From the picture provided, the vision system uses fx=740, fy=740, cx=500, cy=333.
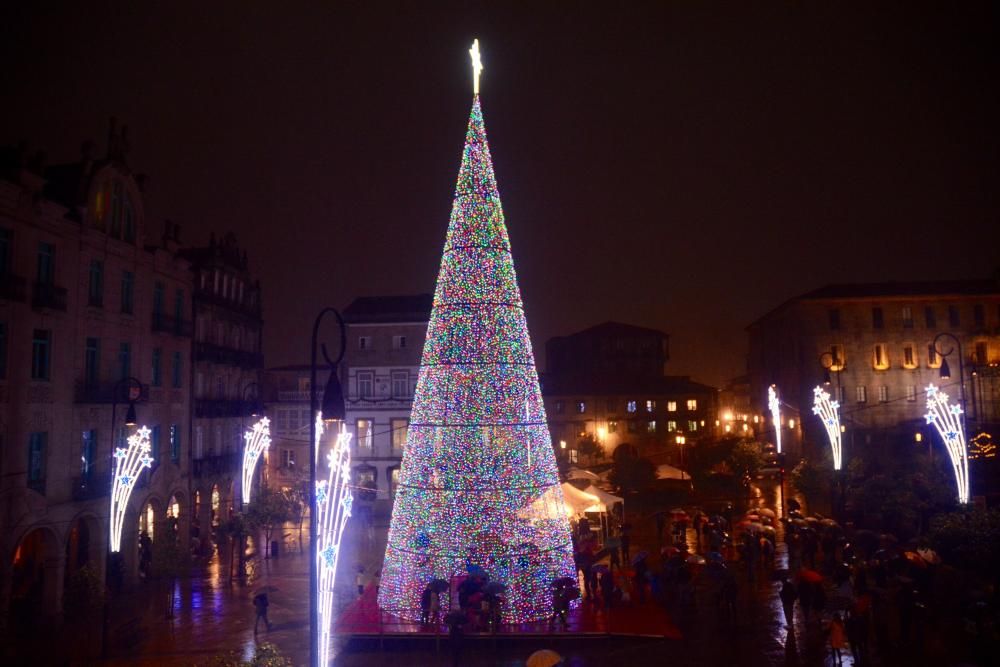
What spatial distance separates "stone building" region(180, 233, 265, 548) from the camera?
117ft

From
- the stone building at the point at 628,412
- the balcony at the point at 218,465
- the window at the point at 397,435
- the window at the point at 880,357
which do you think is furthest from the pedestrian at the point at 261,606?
the window at the point at 880,357

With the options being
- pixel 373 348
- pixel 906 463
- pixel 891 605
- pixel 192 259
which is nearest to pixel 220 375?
pixel 192 259

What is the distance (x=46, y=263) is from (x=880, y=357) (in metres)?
56.3

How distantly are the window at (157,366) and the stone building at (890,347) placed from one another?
46.1 metres

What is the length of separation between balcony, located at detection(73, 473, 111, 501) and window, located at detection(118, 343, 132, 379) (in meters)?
4.16

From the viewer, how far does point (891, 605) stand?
74.1 feet

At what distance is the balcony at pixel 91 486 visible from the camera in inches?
966

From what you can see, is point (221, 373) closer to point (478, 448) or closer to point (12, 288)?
point (12, 288)

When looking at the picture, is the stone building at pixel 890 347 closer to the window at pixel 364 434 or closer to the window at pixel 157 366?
the window at pixel 364 434

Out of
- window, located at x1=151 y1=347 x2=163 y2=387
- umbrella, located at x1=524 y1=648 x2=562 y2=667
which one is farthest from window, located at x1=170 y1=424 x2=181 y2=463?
umbrella, located at x1=524 y1=648 x2=562 y2=667

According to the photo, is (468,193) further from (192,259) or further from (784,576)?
(192,259)

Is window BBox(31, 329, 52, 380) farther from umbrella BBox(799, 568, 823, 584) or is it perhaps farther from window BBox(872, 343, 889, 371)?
window BBox(872, 343, 889, 371)

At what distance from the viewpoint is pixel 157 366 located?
1238 inches

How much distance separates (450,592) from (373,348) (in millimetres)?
36425
